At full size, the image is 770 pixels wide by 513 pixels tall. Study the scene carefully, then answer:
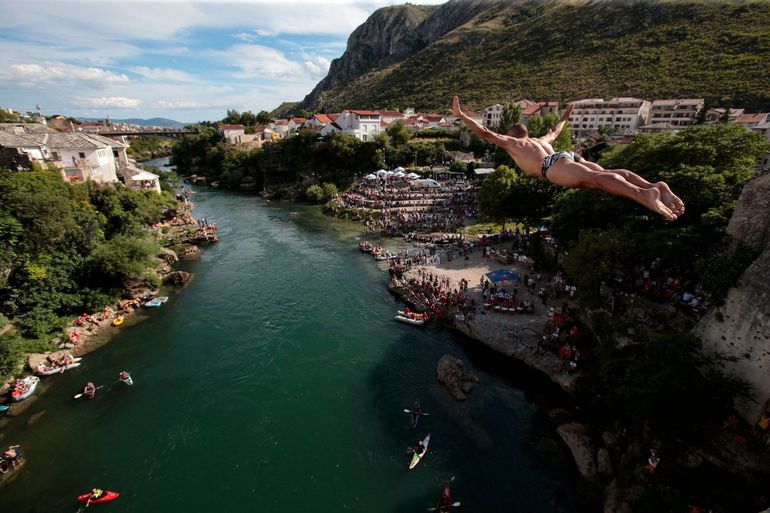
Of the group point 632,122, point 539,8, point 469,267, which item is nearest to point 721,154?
point 469,267

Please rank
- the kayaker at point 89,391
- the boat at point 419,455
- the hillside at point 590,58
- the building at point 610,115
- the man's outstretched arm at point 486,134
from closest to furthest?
the man's outstretched arm at point 486,134
the boat at point 419,455
the kayaker at point 89,391
the building at point 610,115
the hillside at point 590,58

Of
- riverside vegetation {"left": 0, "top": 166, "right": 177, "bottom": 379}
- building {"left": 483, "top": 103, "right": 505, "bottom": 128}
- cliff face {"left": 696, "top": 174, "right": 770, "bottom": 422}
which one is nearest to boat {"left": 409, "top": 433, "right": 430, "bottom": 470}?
cliff face {"left": 696, "top": 174, "right": 770, "bottom": 422}

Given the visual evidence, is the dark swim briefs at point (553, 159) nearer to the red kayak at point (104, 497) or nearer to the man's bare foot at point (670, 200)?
the man's bare foot at point (670, 200)

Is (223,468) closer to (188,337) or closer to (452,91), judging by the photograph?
(188,337)

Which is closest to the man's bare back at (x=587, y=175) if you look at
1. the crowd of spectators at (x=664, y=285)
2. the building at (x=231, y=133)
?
the crowd of spectators at (x=664, y=285)

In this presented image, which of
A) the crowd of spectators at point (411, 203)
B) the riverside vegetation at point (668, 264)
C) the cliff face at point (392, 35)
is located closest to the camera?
the riverside vegetation at point (668, 264)

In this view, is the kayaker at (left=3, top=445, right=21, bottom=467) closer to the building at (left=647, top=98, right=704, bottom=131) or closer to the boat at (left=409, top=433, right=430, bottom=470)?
the boat at (left=409, top=433, right=430, bottom=470)
